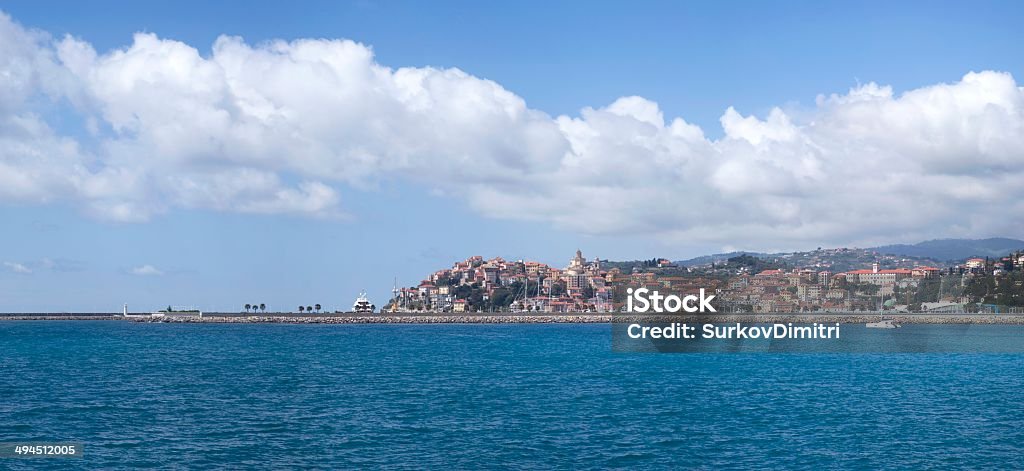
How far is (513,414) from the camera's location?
34.0 meters

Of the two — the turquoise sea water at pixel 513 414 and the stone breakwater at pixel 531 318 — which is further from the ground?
the turquoise sea water at pixel 513 414

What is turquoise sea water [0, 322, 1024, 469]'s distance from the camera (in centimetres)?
2591

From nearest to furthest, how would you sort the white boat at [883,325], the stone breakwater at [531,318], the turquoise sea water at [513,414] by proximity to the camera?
the turquoise sea water at [513,414], the white boat at [883,325], the stone breakwater at [531,318]

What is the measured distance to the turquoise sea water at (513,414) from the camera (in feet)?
85.0

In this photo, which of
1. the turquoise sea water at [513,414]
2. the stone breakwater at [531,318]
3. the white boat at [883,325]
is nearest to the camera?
the turquoise sea water at [513,414]

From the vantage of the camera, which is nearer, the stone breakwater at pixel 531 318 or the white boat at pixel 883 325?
the white boat at pixel 883 325

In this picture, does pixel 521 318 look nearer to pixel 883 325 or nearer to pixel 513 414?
pixel 883 325

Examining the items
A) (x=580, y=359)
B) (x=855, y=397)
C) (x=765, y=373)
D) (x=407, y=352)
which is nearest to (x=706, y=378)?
(x=765, y=373)

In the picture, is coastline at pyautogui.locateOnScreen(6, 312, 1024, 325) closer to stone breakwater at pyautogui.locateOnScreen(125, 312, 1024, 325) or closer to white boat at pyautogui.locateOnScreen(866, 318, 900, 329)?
stone breakwater at pyautogui.locateOnScreen(125, 312, 1024, 325)

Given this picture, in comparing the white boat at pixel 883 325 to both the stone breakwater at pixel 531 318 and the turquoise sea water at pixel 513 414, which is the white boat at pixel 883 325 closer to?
the stone breakwater at pixel 531 318

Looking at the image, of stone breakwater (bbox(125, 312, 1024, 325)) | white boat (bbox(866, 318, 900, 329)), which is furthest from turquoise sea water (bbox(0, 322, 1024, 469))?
stone breakwater (bbox(125, 312, 1024, 325))

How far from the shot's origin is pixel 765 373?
177 ft

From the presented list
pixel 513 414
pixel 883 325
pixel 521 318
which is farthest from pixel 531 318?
pixel 513 414

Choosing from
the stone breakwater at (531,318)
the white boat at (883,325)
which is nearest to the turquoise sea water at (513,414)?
the white boat at (883,325)
